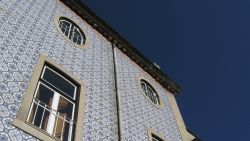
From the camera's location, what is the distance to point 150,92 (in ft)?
41.9

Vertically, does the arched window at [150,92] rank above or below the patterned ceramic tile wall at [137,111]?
above

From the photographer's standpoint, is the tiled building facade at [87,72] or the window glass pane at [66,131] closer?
the tiled building facade at [87,72]

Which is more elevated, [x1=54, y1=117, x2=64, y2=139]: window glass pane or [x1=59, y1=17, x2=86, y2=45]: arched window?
[x1=59, y1=17, x2=86, y2=45]: arched window

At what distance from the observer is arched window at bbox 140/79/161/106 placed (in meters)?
12.3

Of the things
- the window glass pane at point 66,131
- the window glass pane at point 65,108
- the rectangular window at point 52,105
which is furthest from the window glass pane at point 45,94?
the window glass pane at point 66,131

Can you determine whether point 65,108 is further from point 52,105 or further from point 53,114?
point 53,114

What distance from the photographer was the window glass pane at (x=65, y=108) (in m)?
7.31

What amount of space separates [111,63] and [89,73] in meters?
2.01

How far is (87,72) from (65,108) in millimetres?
1895

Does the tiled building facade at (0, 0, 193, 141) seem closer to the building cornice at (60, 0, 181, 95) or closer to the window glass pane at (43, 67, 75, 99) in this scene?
the building cornice at (60, 0, 181, 95)

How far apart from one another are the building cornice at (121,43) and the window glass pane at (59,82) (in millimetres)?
4676

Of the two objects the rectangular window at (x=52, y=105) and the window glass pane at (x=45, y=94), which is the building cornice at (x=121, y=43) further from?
the window glass pane at (x=45, y=94)

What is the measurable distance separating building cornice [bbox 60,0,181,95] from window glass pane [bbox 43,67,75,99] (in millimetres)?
4676

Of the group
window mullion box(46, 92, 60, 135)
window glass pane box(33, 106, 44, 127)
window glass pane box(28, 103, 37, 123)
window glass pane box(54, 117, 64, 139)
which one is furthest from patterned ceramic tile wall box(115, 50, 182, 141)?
window glass pane box(28, 103, 37, 123)
